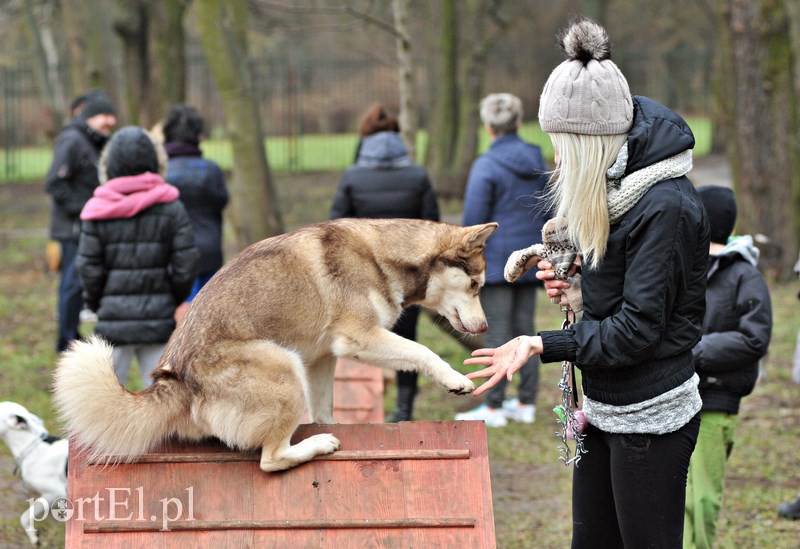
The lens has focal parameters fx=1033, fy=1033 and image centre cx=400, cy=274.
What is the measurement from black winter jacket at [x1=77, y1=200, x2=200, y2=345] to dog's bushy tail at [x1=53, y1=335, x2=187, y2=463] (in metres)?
2.29

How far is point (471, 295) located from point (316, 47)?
3673 centimetres

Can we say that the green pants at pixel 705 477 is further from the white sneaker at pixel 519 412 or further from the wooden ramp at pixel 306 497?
the white sneaker at pixel 519 412

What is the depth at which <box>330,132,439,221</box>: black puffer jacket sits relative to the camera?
7230mm

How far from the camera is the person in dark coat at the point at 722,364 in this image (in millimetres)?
4473

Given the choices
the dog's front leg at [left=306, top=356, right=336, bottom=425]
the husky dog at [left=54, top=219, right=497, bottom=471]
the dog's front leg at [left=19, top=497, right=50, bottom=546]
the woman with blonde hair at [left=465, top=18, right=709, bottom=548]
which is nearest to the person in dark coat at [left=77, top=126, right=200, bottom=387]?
the dog's front leg at [left=19, top=497, right=50, bottom=546]

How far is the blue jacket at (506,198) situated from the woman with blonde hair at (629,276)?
4.03m

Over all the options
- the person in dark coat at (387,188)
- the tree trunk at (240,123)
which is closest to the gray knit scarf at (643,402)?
the person in dark coat at (387,188)

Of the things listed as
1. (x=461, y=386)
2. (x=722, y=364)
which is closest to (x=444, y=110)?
(x=722, y=364)

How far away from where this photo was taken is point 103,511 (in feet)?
11.5

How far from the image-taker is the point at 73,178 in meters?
8.53

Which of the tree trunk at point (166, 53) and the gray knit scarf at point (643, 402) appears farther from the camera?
the tree trunk at point (166, 53)

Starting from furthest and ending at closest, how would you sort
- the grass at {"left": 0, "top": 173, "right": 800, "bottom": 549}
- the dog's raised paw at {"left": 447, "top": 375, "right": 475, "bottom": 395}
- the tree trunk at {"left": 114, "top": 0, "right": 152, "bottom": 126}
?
the tree trunk at {"left": 114, "top": 0, "right": 152, "bottom": 126}
the grass at {"left": 0, "top": 173, "right": 800, "bottom": 549}
the dog's raised paw at {"left": 447, "top": 375, "right": 475, "bottom": 395}

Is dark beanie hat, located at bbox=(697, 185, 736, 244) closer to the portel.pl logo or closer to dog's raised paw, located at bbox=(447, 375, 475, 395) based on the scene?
dog's raised paw, located at bbox=(447, 375, 475, 395)

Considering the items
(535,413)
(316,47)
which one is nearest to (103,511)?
(535,413)
